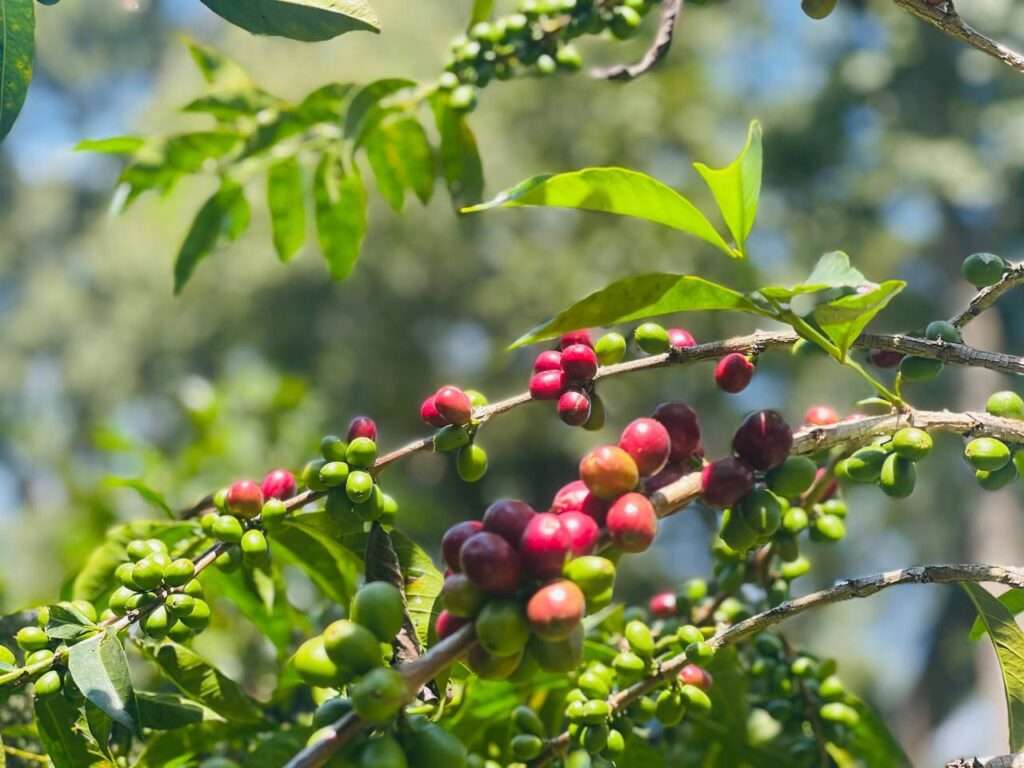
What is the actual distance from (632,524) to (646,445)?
84 millimetres

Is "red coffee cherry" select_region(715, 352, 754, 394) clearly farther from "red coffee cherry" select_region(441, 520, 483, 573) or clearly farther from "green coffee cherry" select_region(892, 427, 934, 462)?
"red coffee cherry" select_region(441, 520, 483, 573)

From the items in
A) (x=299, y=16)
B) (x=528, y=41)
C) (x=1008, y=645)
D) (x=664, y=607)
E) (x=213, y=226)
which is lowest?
(x=664, y=607)

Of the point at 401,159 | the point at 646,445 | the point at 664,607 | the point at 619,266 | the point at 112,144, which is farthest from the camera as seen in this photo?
the point at 619,266

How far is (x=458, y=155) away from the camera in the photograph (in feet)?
4.62

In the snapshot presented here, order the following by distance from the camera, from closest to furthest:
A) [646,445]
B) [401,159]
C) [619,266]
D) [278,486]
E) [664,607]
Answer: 1. [646,445]
2. [278,486]
3. [664,607]
4. [401,159]
5. [619,266]

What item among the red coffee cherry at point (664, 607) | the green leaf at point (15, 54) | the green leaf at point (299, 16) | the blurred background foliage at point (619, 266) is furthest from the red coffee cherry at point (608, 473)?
the blurred background foliage at point (619, 266)

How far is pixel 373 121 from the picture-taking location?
131cm

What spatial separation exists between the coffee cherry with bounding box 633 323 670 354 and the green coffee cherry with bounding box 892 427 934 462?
0.18m

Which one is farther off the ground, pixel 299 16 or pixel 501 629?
pixel 299 16

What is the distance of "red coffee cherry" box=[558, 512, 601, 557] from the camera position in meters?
0.60

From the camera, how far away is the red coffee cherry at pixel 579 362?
0.80 meters

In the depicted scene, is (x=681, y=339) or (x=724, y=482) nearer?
(x=724, y=482)

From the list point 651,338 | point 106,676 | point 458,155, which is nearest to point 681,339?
point 651,338

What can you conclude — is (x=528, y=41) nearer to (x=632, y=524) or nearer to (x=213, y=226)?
(x=213, y=226)
